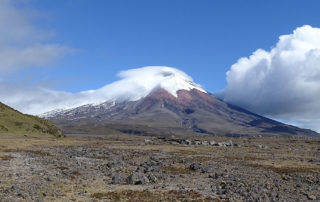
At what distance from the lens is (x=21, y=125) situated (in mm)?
119188

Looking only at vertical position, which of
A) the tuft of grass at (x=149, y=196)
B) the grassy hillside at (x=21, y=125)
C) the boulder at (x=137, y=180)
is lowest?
the tuft of grass at (x=149, y=196)

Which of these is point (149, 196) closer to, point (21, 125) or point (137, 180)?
point (137, 180)

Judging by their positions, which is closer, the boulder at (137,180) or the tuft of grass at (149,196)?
the tuft of grass at (149,196)

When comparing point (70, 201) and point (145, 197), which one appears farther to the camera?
point (145, 197)

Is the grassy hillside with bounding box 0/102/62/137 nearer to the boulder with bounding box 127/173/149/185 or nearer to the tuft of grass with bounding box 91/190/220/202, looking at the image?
the boulder with bounding box 127/173/149/185

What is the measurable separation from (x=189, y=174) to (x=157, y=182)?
6.78 m

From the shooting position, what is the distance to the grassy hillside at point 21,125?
114750mm

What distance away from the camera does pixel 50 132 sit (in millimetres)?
129125

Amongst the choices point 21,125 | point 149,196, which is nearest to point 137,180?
point 149,196

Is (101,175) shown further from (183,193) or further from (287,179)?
(287,179)

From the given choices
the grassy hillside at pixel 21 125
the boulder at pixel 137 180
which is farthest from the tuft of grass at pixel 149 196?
the grassy hillside at pixel 21 125

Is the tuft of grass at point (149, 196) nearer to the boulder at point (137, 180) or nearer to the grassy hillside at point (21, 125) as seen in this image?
the boulder at point (137, 180)

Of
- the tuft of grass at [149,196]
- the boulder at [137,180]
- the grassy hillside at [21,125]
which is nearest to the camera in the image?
the tuft of grass at [149,196]

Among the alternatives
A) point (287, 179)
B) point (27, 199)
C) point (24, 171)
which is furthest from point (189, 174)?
point (27, 199)
